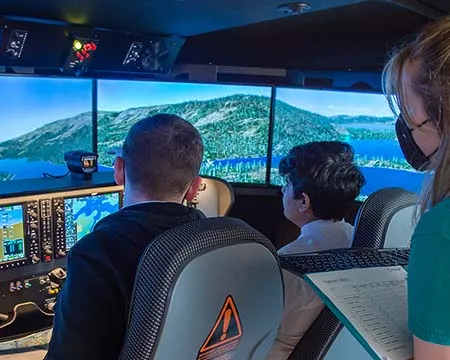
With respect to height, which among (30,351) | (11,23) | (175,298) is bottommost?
(30,351)

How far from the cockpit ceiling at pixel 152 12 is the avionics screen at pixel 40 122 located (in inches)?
12.1

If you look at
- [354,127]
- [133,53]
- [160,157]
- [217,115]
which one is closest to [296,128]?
[354,127]

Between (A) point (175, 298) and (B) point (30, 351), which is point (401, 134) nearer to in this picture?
(A) point (175, 298)

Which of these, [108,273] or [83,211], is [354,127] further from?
[108,273]

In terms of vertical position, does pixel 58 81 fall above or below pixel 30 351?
above

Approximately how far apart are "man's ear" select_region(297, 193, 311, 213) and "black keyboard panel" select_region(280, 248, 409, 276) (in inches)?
25.6

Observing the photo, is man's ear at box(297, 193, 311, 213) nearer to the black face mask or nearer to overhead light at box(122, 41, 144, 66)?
the black face mask

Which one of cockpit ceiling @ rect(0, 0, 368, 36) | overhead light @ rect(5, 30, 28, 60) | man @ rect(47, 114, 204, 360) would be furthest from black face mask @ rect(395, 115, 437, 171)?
overhead light @ rect(5, 30, 28, 60)

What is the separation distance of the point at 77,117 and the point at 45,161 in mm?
257

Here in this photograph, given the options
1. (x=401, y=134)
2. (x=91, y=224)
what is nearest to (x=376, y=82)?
(x=91, y=224)

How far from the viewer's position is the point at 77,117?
2.54 metres

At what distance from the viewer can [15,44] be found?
250 cm

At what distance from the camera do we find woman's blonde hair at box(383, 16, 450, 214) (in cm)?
77

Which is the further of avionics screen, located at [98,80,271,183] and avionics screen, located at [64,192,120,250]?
avionics screen, located at [98,80,271,183]
